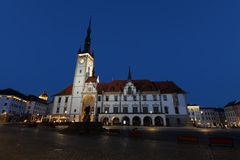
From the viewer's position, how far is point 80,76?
2298 inches

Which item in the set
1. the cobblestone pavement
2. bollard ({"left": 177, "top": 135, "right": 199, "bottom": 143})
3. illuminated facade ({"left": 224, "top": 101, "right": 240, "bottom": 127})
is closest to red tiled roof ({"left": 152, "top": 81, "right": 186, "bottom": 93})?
bollard ({"left": 177, "top": 135, "right": 199, "bottom": 143})

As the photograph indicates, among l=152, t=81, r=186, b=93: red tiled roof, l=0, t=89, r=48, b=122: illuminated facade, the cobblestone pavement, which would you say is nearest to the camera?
the cobblestone pavement

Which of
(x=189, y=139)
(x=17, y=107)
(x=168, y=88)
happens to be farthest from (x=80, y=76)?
(x=189, y=139)

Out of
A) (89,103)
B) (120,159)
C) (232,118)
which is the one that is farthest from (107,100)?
(232,118)

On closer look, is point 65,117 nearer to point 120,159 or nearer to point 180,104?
point 180,104

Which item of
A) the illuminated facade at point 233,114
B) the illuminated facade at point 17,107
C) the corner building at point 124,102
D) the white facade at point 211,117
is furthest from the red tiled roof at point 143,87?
the white facade at point 211,117

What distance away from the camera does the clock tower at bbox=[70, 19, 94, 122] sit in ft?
174

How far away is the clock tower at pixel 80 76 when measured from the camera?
174ft

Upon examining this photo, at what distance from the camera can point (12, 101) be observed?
6475 cm

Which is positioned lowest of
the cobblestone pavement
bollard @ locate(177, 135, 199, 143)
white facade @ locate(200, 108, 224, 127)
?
the cobblestone pavement

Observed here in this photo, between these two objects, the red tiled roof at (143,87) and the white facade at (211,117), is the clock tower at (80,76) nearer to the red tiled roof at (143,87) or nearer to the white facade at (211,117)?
the red tiled roof at (143,87)

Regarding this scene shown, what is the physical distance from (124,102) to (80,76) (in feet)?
70.4

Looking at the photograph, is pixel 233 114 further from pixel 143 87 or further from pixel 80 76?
pixel 80 76

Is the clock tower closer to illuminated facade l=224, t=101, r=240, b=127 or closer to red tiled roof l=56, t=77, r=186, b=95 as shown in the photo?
red tiled roof l=56, t=77, r=186, b=95
